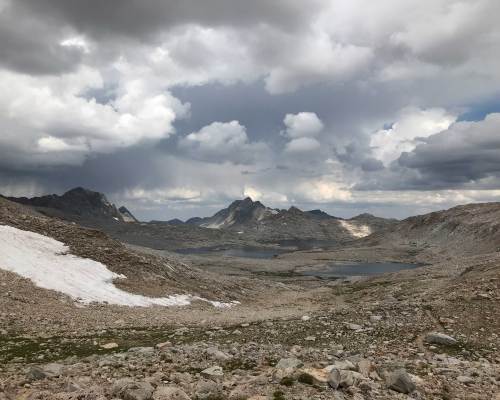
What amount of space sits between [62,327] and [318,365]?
18307 millimetres

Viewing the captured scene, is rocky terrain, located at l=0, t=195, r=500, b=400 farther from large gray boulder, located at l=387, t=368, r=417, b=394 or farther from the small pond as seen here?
the small pond

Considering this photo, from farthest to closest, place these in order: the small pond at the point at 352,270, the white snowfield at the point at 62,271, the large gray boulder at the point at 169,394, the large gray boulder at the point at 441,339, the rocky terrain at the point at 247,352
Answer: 1. the small pond at the point at 352,270
2. the white snowfield at the point at 62,271
3. the large gray boulder at the point at 441,339
4. the rocky terrain at the point at 247,352
5. the large gray boulder at the point at 169,394

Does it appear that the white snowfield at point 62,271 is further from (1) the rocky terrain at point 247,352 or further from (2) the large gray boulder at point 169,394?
(2) the large gray boulder at point 169,394

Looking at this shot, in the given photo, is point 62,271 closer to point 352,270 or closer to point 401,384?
point 401,384

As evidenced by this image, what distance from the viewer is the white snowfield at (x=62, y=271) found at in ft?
135

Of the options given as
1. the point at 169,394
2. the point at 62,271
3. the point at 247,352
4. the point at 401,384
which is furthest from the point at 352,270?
the point at 169,394

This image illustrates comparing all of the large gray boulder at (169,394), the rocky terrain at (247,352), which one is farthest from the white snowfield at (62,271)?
the large gray boulder at (169,394)

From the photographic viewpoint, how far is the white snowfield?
135 feet

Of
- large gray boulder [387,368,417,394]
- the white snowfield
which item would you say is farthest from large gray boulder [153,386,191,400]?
the white snowfield

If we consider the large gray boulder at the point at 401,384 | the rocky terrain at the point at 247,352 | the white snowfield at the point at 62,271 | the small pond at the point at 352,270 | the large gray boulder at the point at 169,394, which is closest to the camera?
the large gray boulder at the point at 169,394

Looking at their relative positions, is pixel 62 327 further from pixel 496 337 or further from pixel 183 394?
pixel 496 337

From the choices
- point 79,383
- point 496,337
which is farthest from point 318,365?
point 496,337

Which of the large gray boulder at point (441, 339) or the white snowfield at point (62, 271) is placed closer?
the large gray boulder at point (441, 339)

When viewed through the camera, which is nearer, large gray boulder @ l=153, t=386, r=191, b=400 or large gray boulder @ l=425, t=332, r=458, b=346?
large gray boulder @ l=153, t=386, r=191, b=400
